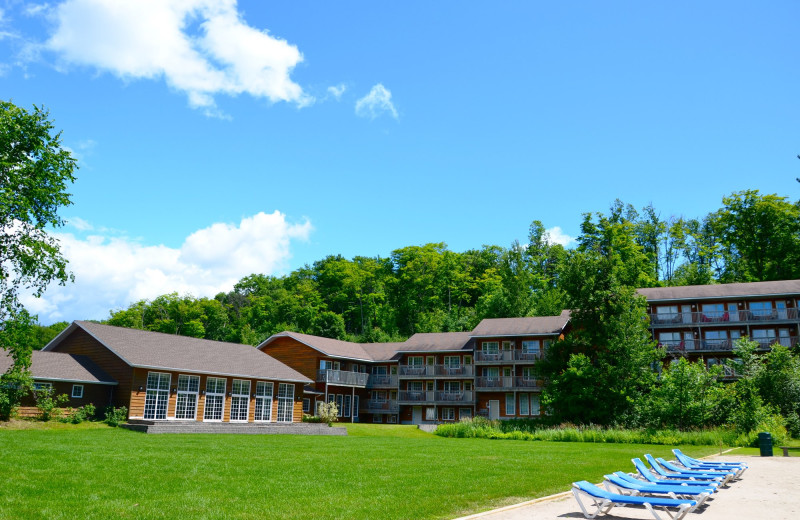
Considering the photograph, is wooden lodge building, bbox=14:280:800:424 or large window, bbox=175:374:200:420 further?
large window, bbox=175:374:200:420

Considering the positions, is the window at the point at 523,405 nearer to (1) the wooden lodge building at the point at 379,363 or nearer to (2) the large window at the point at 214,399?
(1) the wooden lodge building at the point at 379,363

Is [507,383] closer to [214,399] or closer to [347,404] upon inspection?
[347,404]

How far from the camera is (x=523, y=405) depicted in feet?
146

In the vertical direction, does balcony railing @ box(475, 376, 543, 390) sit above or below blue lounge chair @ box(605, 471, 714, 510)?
above

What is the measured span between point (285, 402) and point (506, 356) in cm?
1583

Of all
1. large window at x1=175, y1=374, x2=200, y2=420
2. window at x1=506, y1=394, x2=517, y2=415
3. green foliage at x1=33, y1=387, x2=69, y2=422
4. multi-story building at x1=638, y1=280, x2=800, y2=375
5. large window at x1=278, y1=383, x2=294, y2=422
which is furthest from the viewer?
window at x1=506, y1=394, x2=517, y2=415

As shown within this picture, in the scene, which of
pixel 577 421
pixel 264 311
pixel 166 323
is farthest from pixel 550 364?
→ pixel 166 323

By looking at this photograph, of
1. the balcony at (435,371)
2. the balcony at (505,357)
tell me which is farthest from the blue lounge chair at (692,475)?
the balcony at (435,371)

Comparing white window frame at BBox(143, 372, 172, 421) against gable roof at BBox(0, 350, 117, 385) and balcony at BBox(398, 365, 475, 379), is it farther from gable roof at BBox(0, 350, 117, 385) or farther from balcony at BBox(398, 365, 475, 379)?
balcony at BBox(398, 365, 475, 379)

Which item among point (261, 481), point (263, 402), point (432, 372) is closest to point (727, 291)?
point (432, 372)

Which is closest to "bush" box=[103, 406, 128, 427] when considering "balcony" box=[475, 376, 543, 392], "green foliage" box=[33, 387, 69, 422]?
"green foliage" box=[33, 387, 69, 422]

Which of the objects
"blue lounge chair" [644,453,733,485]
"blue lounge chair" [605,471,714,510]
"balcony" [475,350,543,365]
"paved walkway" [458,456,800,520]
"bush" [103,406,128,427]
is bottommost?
"bush" [103,406,128,427]

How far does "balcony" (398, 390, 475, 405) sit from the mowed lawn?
27.1m

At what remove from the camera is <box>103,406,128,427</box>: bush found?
29.4 m
